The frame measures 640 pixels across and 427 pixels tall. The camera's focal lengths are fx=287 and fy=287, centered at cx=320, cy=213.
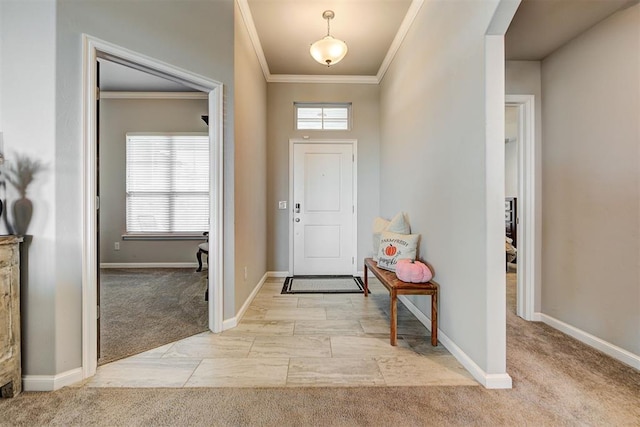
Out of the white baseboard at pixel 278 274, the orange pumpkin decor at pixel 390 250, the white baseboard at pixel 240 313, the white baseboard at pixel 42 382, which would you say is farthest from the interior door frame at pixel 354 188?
the white baseboard at pixel 42 382

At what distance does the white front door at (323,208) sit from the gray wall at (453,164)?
1.36 metres

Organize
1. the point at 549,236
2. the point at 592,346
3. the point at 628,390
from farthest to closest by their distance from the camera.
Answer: the point at 549,236, the point at 592,346, the point at 628,390

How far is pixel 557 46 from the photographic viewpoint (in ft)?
7.96

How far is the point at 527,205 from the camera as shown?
8.68ft

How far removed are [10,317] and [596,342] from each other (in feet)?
12.4

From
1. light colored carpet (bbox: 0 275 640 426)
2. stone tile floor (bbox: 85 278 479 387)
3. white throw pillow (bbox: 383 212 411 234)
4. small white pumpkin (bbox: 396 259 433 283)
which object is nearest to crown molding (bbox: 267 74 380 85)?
white throw pillow (bbox: 383 212 411 234)

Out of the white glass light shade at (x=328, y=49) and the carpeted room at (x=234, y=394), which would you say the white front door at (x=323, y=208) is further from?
the carpeted room at (x=234, y=394)

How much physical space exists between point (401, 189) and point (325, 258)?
167 cm

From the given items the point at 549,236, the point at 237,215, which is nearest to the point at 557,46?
the point at 549,236

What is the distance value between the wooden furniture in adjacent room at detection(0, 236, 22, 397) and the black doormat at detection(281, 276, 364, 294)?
2282 millimetres

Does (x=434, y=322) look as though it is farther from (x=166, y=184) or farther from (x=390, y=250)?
(x=166, y=184)

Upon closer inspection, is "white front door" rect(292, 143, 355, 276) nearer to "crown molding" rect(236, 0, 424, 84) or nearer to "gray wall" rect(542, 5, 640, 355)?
"crown molding" rect(236, 0, 424, 84)

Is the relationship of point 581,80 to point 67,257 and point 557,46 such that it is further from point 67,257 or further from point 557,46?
point 67,257

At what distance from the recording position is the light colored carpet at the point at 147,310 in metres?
2.21
